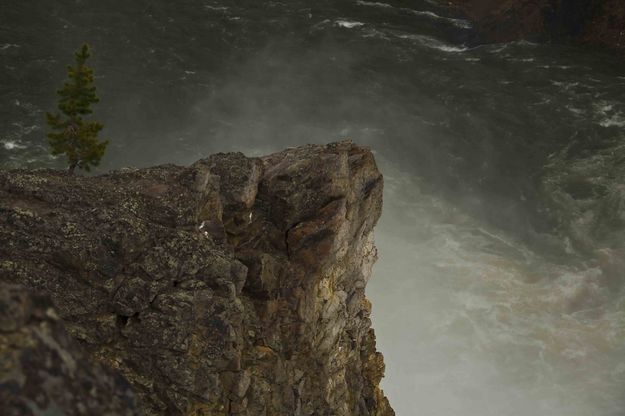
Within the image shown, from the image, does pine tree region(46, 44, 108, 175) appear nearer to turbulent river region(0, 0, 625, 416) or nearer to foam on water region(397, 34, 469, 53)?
turbulent river region(0, 0, 625, 416)

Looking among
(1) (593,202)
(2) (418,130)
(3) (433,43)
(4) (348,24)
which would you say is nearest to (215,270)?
(1) (593,202)

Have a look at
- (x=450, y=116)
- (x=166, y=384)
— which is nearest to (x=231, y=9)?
(x=450, y=116)

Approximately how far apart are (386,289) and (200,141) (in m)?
25.9

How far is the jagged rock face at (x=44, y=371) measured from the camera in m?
11.4

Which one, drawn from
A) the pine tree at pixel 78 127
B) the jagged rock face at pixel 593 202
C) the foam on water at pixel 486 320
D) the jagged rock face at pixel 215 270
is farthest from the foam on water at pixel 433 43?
the pine tree at pixel 78 127

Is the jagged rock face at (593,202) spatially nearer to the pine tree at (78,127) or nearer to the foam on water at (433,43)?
the foam on water at (433,43)

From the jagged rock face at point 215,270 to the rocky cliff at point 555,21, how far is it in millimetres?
74010

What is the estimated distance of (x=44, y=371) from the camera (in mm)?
11727

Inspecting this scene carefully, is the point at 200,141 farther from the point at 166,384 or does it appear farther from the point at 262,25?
the point at 166,384

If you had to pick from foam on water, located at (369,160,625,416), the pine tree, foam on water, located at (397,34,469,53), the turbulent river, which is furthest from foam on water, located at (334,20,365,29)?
the pine tree

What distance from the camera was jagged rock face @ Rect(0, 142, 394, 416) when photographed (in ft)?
68.6

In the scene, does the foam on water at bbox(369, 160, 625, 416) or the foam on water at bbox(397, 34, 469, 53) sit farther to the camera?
the foam on water at bbox(397, 34, 469, 53)

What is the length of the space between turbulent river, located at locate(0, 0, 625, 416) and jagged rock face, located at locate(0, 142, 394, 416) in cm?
4148

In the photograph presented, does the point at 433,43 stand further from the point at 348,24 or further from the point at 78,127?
the point at 78,127
